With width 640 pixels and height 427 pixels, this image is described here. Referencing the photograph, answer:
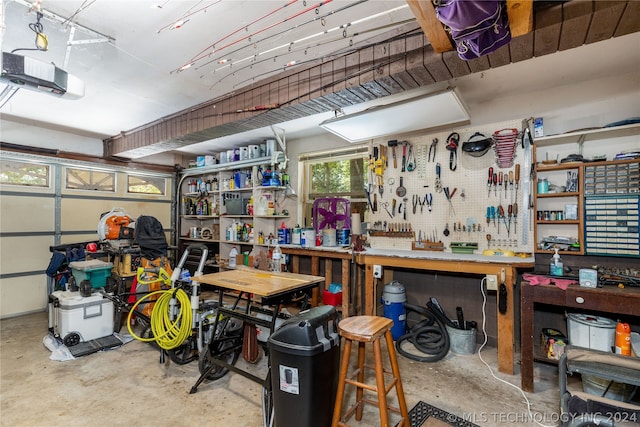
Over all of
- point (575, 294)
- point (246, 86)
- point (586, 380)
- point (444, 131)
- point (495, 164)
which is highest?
point (246, 86)

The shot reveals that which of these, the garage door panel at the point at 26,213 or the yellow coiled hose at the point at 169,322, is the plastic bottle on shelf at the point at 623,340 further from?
the garage door panel at the point at 26,213

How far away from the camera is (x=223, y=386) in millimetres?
2449

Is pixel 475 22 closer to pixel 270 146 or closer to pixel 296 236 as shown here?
→ pixel 296 236

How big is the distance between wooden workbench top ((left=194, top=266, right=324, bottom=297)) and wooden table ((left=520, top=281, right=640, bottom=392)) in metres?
1.58

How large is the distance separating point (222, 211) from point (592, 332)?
4999 mm

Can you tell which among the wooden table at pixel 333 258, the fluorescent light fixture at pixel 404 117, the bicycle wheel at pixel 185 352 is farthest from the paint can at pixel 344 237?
the bicycle wheel at pixel 185 352

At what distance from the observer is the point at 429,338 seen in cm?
325

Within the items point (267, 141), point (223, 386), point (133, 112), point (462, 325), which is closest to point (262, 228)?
point (267, 141)

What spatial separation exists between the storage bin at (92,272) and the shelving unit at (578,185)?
4571 millimetres

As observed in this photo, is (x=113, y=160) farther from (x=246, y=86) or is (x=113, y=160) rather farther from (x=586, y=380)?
(x=586, y=380)

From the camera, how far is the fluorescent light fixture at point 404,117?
8.76 ft

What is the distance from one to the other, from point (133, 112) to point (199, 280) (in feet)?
8.78

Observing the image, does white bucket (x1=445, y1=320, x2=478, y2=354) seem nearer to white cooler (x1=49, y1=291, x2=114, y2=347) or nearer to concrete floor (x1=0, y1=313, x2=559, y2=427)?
concrete floor (x1=0, y1=313, x2=559, y2=427)

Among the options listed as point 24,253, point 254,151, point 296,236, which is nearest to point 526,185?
point 296,236
